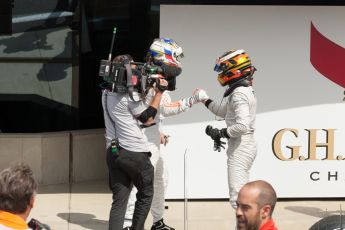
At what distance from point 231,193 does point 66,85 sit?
428 cm

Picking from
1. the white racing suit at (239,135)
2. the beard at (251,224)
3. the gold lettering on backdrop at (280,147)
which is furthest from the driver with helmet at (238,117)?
the beard at (251,224)

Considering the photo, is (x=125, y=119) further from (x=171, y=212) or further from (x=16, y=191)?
(x=16, y=191)

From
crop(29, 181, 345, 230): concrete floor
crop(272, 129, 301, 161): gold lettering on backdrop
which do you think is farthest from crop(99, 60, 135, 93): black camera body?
crop(272, 129, 301, 161): gold lettering on backdrop

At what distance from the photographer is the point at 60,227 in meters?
7.68

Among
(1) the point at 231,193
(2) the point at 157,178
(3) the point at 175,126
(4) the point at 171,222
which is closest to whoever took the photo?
(1) the point at 231,193

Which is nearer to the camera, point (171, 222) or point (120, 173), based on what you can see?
point (120, 173)

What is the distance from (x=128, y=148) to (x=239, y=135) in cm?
88

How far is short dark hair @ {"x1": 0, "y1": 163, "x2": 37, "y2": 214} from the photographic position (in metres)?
3.62

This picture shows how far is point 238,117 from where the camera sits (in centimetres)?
650

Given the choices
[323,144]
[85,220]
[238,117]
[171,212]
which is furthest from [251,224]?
[323,144]

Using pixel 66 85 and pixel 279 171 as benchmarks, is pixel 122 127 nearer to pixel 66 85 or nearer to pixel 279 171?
pixel 279 171

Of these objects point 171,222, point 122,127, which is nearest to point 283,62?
point 171,222

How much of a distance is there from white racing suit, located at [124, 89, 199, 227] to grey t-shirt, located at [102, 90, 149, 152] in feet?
0.58

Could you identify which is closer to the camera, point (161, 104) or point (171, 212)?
point (161, 104)
